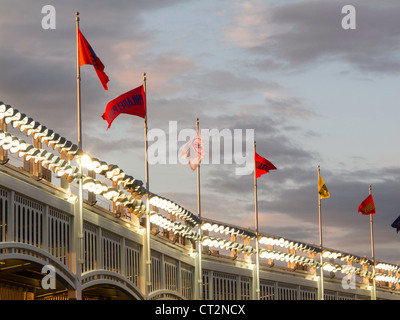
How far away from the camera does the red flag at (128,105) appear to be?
162ft

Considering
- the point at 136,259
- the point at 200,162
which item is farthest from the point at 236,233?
the point at 136,259

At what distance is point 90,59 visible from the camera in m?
47.3

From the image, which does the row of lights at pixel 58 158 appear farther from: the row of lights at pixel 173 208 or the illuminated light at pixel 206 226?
the illuminated light at pixel 206 226

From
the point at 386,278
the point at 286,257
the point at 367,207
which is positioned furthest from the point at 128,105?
the point at 386,278

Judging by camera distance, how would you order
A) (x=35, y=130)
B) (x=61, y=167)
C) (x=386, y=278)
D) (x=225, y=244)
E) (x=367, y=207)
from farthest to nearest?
(x=386, y=278), (x=367, y=207), (x=225, y=244), (x=61, y=167), (x=35, y=130)

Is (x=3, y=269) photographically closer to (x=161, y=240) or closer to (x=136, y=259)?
(x=136, y=259)

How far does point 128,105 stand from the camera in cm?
5238

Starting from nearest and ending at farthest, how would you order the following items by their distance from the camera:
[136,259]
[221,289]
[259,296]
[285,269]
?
[136,259]
[221,289]
[259,296]
[285,269]

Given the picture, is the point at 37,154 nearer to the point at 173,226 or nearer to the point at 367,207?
the point at 173,226

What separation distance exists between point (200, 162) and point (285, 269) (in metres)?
20.7

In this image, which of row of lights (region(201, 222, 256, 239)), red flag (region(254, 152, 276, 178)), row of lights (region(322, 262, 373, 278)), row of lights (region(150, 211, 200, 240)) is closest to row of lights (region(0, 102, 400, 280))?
row of lights (region(150, 211, 200, 240))

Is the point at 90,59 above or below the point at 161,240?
above

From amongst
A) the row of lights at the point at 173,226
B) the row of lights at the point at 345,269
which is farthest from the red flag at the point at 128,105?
the row of lights at the point at 345,269

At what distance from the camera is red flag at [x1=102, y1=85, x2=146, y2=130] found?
4947 centimetres
